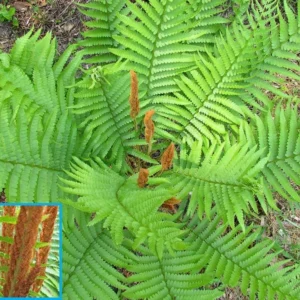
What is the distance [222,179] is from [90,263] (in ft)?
3.21

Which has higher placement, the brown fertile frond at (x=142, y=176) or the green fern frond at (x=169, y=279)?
the brown fertile frond at (x=142, y=176)

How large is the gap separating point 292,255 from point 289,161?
0.93 metres

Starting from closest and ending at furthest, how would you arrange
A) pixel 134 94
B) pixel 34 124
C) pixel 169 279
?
pixel 134 94 < pixel 34 124 < pixel 169 279

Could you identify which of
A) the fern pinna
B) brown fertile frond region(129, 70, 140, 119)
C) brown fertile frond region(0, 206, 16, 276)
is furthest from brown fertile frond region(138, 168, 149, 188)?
brown fertile frond region(0, 206, 16, 276)

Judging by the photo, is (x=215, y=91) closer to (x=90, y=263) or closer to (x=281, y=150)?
(x=281, y=150)

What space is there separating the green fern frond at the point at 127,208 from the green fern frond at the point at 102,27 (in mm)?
969

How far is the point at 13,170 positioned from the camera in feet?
8.40

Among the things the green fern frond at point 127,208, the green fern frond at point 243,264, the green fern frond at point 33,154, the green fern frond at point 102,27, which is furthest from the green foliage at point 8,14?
the green fern frond at point 243,264

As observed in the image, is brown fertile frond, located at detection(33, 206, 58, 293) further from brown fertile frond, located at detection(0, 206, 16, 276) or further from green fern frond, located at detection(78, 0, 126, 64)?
green fern frond, located at detection(78, 0, 126, 64)

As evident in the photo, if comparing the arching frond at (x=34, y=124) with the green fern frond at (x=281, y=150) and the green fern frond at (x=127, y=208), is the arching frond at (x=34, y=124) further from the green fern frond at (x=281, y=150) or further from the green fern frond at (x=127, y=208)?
the green fern frond at (x=281, y=150)

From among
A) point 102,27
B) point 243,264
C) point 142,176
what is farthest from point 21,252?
point 102,27

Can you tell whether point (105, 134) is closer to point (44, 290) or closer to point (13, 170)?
point (13, 170)

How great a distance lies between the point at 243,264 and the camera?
2.85 meters

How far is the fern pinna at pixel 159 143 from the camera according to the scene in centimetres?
263
